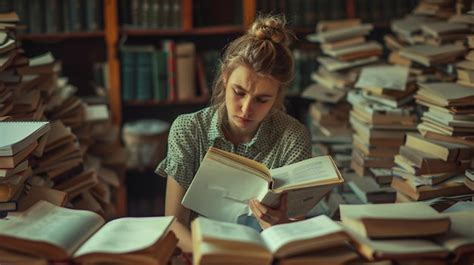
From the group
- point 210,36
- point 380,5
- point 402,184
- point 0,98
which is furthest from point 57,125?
point 380,5

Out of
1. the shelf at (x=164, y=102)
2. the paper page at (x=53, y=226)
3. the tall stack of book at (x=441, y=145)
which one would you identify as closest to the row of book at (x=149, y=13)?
the shelf at (x=164, y=102)

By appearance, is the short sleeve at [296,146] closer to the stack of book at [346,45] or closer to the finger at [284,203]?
the finger at [284,203]

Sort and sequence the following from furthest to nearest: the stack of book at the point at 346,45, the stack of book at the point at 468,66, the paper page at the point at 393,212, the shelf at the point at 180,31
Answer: the shelf at the point at 180,31, the stack of book at the point at 346,45, the stack of book at the point at 468,66, the paper page at the point at 393,212

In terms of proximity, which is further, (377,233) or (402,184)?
(402,184)

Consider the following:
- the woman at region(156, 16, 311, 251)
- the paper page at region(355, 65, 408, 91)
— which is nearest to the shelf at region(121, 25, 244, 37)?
the paper page at region(355, 65, 408, 91)

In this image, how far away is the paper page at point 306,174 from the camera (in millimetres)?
1620

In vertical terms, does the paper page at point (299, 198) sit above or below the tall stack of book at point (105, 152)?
above

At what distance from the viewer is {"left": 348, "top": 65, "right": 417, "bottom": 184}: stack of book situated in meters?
2.74

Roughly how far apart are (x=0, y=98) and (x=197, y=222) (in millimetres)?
1087

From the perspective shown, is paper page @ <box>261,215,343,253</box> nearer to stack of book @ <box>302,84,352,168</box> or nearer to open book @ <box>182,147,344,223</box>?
open book @ <box>182,147,344,223</box>

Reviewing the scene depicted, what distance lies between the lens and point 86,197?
8.23 feet

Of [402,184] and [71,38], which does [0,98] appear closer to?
[402,184]

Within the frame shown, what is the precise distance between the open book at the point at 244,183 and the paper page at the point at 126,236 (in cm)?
24

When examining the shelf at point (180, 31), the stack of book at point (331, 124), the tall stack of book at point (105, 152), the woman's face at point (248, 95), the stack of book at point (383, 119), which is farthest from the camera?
the shelf at point (180, 31)
